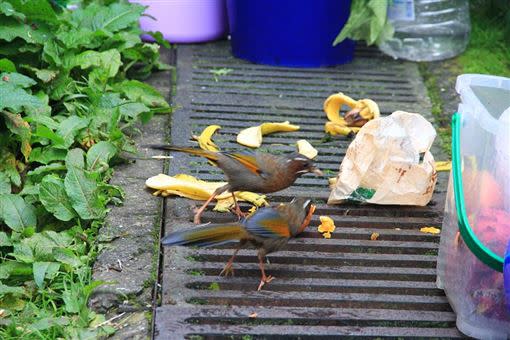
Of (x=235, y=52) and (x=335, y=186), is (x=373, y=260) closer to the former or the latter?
(x=335, y=186)

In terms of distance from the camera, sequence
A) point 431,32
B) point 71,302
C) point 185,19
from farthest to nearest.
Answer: point 431,32 < point 185,19 < point 71,302

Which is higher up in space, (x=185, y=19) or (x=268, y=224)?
(x=268, y=224)

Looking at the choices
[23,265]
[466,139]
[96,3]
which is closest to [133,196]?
[23,265]

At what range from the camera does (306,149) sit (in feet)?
16.3

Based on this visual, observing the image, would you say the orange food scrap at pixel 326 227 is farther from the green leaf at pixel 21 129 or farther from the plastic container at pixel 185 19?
the plastic container at pixel 185 19

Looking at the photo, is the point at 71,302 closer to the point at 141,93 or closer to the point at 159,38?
the point at 141,93

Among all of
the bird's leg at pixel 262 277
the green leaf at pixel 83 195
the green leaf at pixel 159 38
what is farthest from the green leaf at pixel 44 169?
the green leaf at pixel 159 38

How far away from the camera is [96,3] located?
6129 mm

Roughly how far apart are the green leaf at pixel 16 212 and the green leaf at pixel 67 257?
35 cm

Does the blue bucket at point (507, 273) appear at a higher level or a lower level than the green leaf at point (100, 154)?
higher

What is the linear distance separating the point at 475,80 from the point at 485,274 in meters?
0.91

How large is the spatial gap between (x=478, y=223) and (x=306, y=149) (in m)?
1.68

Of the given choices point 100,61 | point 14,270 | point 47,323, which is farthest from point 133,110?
point 47,323

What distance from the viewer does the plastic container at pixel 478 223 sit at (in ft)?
11.0
